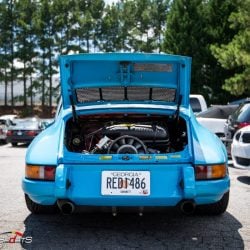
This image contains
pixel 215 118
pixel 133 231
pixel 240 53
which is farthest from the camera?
pixel 240 53

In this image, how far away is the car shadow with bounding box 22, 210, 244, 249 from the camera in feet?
14.0

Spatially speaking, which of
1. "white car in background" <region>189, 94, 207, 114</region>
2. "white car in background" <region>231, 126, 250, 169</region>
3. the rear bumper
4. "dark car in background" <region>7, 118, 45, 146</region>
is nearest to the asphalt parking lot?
the rear bumper

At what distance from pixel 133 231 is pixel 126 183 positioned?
0.75 meters

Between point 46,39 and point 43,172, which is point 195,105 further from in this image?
point 46,39

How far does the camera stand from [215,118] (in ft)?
A: 40.1

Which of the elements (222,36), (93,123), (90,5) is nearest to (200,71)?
(222,36)

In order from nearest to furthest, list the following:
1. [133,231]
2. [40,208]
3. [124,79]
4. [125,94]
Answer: [133,231], [124,79], [40,208], [125,94]

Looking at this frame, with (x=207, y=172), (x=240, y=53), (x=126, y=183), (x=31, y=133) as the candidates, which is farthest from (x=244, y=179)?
(x=240, y=53)

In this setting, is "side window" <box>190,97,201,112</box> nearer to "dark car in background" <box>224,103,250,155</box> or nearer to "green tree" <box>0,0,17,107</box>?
"dark car in background" <box>224,103,250,155</box>

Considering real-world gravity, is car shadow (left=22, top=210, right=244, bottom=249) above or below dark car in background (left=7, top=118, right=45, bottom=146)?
above

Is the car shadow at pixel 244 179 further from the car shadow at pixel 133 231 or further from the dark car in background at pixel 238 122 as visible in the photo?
the car shadow at pixel 133 231

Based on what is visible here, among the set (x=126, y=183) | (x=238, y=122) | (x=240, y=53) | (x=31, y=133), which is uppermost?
(x=240, y=53)

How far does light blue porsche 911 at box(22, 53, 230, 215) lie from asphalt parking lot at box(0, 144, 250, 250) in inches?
9.3

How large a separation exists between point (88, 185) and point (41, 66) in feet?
145
